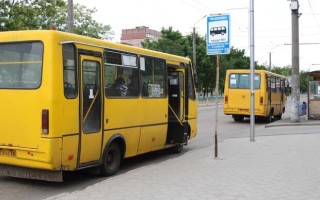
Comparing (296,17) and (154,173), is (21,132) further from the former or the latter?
(296,17)

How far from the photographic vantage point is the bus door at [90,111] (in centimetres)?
713

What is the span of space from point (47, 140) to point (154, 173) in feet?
7.58

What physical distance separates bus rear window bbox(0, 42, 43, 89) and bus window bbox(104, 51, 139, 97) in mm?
1502

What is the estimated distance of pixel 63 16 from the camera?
1487 inches

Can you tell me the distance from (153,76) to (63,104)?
3.52 meters

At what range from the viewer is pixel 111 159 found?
27.2 ft

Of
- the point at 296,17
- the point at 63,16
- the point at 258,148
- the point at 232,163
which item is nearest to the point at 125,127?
the point at 232,163

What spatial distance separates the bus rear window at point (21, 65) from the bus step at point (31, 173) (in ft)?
4.79

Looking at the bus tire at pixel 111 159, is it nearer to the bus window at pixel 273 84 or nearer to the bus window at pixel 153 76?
the bus window at pixel 153 76

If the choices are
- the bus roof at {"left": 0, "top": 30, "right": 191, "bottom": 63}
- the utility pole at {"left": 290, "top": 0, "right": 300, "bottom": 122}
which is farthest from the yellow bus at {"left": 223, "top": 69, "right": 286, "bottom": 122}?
the bus roof at {"left": 0, "top": 30, "right": 191, "bottom": 63}

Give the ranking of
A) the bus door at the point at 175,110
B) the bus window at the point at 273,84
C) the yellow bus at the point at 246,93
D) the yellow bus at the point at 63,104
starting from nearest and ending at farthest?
1. the yellow bus at the point at 63,104
2. the bus door at the point at 175,110
3. the yellow bus at the point at 246,93
4. the bus window at the point at 273,84

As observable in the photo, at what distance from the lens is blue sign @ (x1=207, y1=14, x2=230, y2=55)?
9.39 m

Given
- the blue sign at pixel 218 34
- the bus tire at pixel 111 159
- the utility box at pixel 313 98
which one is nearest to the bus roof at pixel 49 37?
the bus tire at pixel 111 159

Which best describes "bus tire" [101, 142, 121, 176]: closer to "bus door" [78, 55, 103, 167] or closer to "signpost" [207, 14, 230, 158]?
"bus door" [78, 55, 103, 167]
